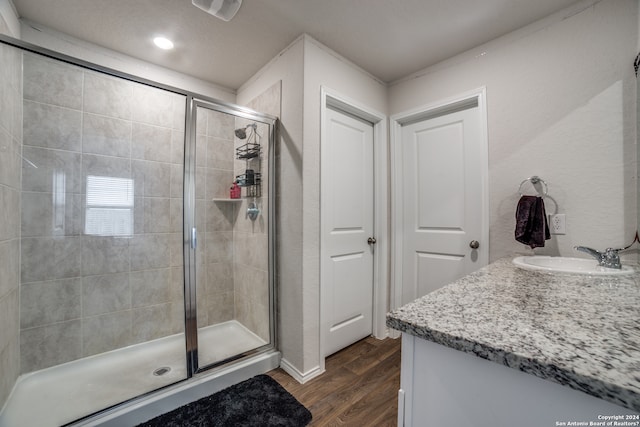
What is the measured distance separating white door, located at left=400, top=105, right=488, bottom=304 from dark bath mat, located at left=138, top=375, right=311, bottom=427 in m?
1.31

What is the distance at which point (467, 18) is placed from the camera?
1659 mm

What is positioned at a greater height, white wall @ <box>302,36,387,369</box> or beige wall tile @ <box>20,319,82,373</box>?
white wall @ <box>302,36,387,369</box>

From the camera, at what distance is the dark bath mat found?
143 centimetres

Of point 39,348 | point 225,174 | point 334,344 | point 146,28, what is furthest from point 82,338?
point 146,28

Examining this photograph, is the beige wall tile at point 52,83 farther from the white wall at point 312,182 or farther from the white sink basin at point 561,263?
the white sink basin at point 561,263

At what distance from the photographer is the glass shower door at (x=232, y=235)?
6.53 ft

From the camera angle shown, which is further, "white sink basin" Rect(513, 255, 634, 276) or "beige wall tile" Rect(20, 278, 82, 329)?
"beige wall tile" Rect(20, 278, 82, 329)

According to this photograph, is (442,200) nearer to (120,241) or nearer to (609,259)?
(609,259)

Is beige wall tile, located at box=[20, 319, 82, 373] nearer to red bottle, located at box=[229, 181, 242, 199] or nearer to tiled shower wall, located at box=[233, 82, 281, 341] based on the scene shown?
tiled shower wall, located at box=[233, 82, 281, 341]

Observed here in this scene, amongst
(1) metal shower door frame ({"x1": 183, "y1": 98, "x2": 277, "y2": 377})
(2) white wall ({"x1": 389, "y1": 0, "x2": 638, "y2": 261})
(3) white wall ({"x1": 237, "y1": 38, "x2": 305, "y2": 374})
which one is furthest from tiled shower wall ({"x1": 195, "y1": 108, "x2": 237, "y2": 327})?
(2) white wall ({"x1": 389, "y1": 0, "x2": 638, "y2": 261})

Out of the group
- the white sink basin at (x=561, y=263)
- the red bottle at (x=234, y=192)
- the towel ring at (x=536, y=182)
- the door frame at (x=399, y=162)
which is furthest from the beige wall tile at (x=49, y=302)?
the towel ring at (x=536, y=182)

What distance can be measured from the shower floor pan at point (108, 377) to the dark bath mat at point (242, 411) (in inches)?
8.3

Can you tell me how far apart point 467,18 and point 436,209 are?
131 centimetres

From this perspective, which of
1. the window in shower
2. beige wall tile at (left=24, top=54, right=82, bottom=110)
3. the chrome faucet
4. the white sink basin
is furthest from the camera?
the window in shower
